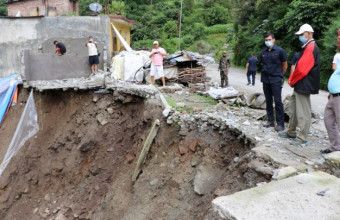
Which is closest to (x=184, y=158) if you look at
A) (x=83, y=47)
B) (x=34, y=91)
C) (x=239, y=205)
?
(x=239, y=205)

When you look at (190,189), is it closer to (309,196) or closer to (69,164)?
(309,196)

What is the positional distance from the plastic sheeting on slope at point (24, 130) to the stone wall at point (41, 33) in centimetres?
477

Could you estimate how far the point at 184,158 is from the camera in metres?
5.44

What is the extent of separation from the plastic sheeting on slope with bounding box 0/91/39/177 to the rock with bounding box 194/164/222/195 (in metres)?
5.96

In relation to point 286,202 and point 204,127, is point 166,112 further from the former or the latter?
point 286,202

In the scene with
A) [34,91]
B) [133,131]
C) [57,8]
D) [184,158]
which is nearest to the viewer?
[184,158]

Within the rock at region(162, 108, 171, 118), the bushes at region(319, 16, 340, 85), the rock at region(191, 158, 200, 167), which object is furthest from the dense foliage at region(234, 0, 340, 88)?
the rock at region(191, 158, 200, 167)

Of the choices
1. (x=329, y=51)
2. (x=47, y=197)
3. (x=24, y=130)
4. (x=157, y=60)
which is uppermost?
(x=329, y=51)

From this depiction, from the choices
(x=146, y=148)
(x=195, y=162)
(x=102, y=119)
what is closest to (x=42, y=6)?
(x=102, y=119)

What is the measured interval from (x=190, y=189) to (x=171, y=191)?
42 cm

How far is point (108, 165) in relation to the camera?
293 inches

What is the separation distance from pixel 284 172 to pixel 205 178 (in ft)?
5.49

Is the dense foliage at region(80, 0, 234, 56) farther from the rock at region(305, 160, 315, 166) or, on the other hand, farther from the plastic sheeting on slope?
the rock at region(305, 160, 315, 166)

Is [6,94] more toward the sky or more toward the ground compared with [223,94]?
more toward the ground
